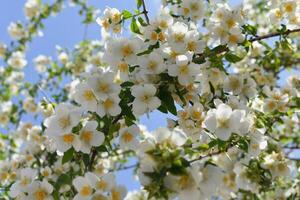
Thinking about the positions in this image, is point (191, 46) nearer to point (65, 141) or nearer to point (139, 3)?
point (139, 3)

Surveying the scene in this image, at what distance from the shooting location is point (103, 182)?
1.73 metres

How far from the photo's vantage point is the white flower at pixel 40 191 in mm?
2057

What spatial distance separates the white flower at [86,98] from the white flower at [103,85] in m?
0.03

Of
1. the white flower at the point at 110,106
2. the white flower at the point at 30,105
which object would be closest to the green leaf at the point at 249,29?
the white flower at the point at 110,106

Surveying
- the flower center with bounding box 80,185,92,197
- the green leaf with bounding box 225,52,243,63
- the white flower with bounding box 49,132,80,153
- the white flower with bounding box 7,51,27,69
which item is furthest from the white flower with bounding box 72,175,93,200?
the white flower with bounding box 7,51,27,69

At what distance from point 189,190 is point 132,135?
745mm

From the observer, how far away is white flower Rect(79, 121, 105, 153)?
2012 millimetres

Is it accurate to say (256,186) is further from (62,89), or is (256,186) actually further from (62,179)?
(62,89)

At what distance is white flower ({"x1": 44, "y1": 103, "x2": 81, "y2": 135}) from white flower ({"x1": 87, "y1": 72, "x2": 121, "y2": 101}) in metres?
0.13

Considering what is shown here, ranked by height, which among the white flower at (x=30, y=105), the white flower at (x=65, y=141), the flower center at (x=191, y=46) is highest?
the white flower at (x=30, y=105)

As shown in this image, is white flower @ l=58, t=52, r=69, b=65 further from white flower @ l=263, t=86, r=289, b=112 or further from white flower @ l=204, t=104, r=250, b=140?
white flower @ l=204, t=104, r=250, b=140

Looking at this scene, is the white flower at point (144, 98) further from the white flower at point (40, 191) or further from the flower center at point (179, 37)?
the white flower at point (40, 191)

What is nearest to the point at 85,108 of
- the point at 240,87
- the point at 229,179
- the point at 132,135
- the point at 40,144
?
the point at 132,135

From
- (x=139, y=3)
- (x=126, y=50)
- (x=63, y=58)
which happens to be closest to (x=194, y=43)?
(x=126, y=50)
